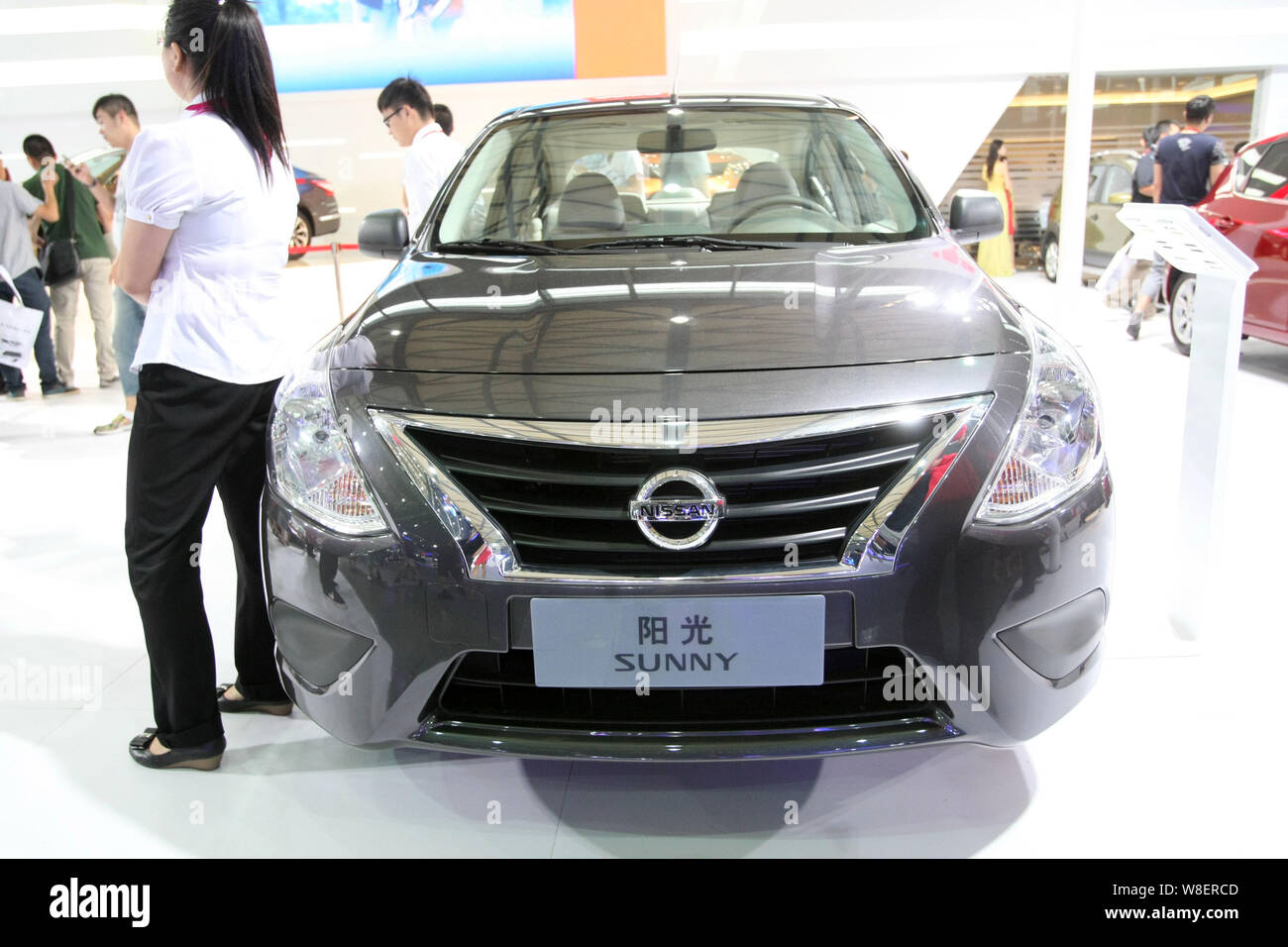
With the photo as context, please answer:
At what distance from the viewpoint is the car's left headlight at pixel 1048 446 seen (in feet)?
4.72

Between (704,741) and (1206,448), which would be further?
(1206,448)

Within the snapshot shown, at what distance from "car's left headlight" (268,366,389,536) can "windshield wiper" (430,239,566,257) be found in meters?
0.57

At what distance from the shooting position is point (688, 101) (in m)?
2.51

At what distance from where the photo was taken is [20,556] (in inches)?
126

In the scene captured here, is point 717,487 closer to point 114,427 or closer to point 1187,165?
point 114,427

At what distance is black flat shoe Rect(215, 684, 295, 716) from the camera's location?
85.9 inches

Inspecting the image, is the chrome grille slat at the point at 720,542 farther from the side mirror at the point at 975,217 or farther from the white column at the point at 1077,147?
the white column at the point at 1077,147

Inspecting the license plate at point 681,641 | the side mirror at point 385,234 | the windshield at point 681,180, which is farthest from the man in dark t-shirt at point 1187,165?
the license plate at point 681,641

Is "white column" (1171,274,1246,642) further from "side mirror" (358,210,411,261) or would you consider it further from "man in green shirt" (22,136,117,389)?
"man in green shirt" (22,136,117,389)

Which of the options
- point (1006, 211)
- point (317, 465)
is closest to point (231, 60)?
point (317, 465)

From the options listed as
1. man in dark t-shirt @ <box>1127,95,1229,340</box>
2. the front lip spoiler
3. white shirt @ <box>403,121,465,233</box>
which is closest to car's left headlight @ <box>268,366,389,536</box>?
the front lip spoiler

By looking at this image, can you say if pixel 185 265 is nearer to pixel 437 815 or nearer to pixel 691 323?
pixel 691 323

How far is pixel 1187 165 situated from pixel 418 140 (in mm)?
4832
